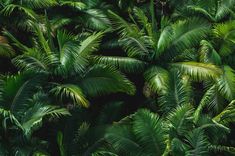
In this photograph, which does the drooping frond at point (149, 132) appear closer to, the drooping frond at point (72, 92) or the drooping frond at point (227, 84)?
the drooping frond at point (72, 92)

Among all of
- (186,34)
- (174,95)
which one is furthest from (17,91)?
(186,34)

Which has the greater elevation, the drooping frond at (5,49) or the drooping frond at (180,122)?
the drooping frond at (5,49)

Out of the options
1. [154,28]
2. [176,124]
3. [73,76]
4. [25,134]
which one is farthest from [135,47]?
[25,134]

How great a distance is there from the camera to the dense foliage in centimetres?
1042

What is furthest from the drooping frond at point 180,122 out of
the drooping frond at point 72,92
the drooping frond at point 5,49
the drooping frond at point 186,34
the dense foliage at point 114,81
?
the drooping frond at point 5,49

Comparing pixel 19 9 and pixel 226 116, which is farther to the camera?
pixel 19 9

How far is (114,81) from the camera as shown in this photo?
11.3 meters

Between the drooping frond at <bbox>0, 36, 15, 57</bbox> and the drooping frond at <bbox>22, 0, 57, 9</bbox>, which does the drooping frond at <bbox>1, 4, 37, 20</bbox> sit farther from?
the drooping frond at <bbox>0, 36, 15, 57</bbox>

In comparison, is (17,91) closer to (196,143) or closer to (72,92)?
(72,92)

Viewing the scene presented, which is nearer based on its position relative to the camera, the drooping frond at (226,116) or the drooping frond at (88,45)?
the drooping frond at (226,116)

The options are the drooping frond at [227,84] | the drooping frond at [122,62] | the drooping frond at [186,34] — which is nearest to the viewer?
the drooping frond at [227,84]

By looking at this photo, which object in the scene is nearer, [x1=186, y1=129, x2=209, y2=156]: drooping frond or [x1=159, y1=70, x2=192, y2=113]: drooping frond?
[x1=186, y1=129, x2=209, y2=156]: drooping frond

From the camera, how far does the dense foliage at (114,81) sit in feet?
34.2

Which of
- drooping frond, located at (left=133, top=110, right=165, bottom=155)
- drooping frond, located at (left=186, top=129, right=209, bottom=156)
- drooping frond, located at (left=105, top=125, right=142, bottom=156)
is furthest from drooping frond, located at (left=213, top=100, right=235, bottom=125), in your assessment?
drooping frond, located at (left=105, top=125, right=142, bottom=156)
